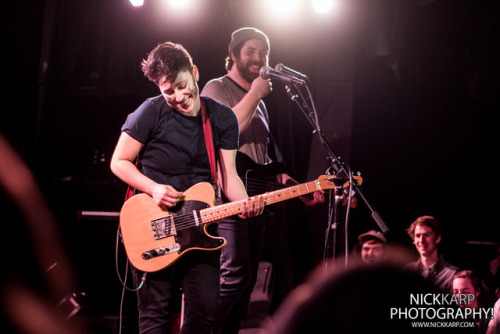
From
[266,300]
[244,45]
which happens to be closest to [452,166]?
[266,300]

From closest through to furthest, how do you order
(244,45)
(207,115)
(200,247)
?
1. (200,247)
2. (207,115)
3. (244,45)

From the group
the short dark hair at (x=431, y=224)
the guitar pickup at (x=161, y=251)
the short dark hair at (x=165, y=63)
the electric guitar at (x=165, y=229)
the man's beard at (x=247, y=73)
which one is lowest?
the guitar pickup at (x=161, y=251)

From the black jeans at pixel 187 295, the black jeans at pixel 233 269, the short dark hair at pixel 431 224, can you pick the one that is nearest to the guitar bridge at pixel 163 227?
the black jeans at pixel 187 295

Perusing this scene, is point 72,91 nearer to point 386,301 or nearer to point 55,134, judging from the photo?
point 55,134

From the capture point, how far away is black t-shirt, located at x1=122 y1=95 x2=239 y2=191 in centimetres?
274

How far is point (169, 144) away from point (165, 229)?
1.57 ft

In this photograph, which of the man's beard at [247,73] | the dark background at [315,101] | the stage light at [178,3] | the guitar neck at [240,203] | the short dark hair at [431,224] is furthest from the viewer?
the stage light at [178,3]

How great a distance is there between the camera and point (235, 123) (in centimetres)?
304

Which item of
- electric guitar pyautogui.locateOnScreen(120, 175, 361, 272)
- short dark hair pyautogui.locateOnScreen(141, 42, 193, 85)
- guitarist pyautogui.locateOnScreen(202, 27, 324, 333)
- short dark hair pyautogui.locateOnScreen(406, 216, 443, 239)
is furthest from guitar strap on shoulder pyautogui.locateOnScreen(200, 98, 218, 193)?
short dark hair pyautogui.locateOnScreen(406, 216, 443, 239)

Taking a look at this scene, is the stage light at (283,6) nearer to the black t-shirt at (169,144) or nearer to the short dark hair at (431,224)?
the short dark hair at (431,224)

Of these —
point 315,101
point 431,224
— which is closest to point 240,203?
point 431,224

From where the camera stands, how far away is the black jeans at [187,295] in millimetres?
2652

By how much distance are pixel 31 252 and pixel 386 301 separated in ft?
16.4

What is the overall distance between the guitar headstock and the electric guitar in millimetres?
983
